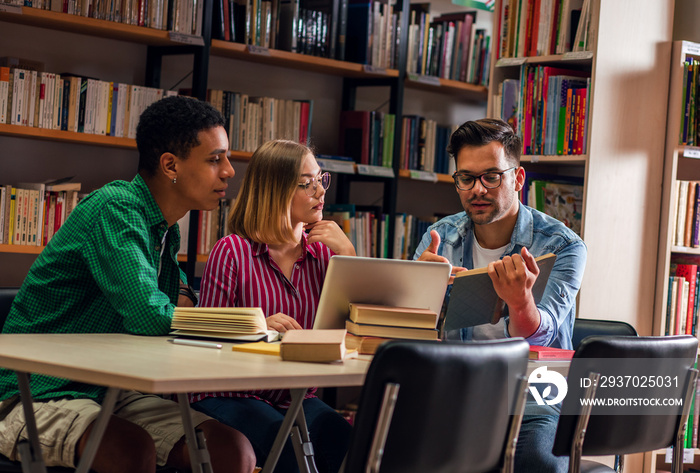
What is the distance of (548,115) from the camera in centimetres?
336

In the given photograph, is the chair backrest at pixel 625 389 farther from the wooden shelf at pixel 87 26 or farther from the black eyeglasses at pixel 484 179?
the wooden shelf at pixel 87 26

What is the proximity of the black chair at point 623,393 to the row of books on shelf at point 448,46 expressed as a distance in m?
2.80

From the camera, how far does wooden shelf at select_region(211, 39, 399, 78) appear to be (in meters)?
3.84

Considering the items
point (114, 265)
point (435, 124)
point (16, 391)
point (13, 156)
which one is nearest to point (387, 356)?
point (114, 265)

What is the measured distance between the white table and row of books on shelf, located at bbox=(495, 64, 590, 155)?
6.15 ft

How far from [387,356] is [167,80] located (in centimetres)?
289

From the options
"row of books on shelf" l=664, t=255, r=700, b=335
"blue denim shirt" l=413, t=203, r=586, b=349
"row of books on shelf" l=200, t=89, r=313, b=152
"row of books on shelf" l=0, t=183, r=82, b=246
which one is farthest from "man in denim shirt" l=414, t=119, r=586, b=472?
"row of books on shelf" l=0, t=183, r=82, b=246

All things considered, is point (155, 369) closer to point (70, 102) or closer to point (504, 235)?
point (504, 235)

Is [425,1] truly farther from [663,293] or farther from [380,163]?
[663,293]

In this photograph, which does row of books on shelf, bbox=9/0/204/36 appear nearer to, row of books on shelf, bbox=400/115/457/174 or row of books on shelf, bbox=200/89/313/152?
row of books on shelf, bbox=200/89/313/152

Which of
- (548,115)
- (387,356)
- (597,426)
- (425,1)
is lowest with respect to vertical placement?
(597,426)

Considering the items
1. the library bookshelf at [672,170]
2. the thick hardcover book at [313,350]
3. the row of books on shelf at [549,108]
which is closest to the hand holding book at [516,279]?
the thick hardcover book at [313,350]

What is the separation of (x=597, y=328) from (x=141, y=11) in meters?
2.24

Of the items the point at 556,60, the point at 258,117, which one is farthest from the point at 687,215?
the point at 258,117
